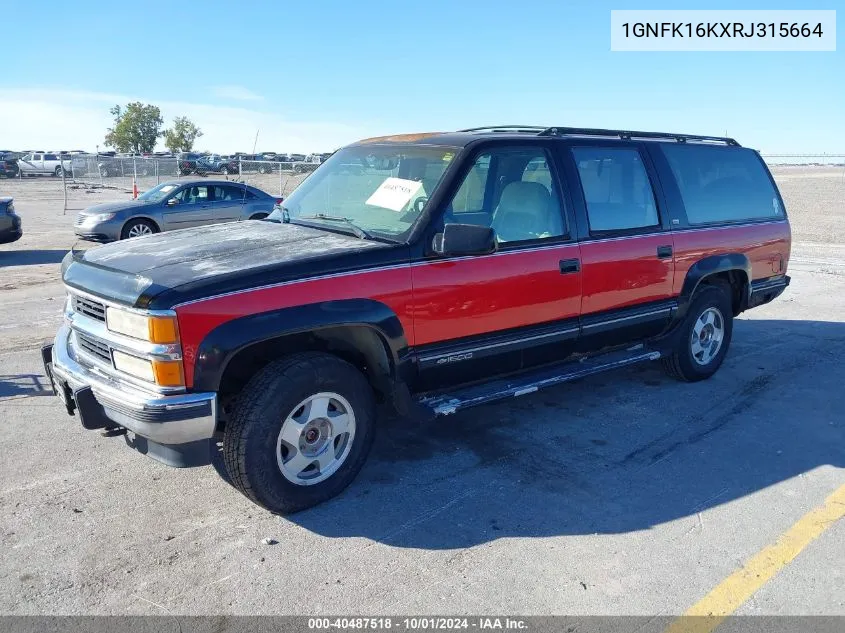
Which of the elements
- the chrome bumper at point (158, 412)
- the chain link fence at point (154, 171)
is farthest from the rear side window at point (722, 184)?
the chain link fence at point (154, 171)

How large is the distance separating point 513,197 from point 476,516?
6.83 ft

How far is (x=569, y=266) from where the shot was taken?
Answer: 475 centimetres

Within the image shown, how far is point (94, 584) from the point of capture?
3146 mm

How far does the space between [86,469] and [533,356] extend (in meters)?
2.85

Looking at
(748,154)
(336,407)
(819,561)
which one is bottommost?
(819,561)

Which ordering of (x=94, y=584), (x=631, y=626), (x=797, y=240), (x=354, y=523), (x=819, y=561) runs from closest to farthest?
1. (x=631, y=626)
2. (x=94, y=584)
3. (x=819, y=561)
4. (x=354, y=523)
5. (x=797, y=240)

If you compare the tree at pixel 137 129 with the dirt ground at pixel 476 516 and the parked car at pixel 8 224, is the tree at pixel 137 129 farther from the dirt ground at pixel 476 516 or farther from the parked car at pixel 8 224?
the dirt ground at pixel 476 516

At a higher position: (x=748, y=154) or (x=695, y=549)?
(x=748, y=154)

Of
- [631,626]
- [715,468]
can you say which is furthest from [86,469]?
[715,468]

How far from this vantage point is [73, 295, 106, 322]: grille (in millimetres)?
3682

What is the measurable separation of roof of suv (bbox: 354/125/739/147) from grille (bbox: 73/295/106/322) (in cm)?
224

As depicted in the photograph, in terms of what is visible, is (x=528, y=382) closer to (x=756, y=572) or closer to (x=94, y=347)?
(x=756, y=572)

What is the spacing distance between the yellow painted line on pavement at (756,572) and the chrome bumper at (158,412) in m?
2.24

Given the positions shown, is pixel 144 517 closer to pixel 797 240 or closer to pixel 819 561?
pixel 819 561
